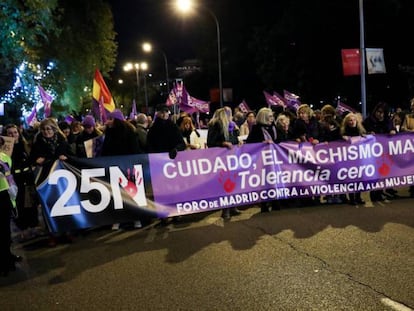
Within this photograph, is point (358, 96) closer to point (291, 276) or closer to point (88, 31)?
point (88, 31)

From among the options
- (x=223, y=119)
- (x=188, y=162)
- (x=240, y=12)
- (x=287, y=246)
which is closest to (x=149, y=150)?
(x=188, y=162)

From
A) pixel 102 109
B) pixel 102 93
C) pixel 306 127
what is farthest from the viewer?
pixel 102 109

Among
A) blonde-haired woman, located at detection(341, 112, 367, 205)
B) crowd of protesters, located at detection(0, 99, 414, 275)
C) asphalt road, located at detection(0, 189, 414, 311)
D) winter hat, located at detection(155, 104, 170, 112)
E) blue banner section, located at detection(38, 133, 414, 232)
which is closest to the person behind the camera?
asphalt road, located at detection(0, 189, 414, 311)

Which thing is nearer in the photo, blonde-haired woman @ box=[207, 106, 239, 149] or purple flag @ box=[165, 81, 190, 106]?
blonde-haired woman @ box=[207, 106, 239, 149]

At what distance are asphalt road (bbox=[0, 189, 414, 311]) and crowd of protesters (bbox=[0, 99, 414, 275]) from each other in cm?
54

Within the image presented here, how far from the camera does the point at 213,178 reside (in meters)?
8.02

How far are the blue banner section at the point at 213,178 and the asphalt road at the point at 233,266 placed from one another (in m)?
0.36

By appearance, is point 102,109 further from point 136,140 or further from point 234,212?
point 234,212

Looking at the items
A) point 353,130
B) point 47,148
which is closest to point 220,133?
point 353,130

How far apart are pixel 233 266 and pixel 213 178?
243 centimetres

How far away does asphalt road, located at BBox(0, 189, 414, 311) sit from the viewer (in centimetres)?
478

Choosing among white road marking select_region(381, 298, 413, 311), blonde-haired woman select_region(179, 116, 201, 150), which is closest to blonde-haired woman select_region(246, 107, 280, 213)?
blonde-haired woman select_region(179, 116, 201, 150)

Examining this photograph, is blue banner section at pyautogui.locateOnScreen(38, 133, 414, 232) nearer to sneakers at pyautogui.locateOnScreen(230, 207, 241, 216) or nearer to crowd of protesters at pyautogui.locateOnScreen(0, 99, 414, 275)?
crowd of protesters at pyautogui.locateOnScreen(0, 99, 414, 275)

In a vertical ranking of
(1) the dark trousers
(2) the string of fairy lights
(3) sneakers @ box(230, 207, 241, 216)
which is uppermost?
(2) the string of fairy lights
